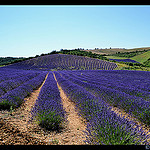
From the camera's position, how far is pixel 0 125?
259 centimetres

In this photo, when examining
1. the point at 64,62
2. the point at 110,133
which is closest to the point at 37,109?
the point at 110,133

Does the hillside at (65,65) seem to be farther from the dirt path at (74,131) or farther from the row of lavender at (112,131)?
the row of lavender at (112,131)

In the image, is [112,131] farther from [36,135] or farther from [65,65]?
[65,65]

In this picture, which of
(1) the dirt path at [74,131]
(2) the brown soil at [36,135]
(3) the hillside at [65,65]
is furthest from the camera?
(3) the hillside at [65,65]

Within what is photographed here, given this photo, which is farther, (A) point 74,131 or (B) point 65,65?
(B) point 65,65

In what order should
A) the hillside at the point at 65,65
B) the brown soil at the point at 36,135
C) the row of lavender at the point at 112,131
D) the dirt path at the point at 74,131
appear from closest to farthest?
the row of lavender at the point at 112,131 < the brown soil at the point at 36,135 < the dirt path at the point at 74,131 < the hillside at the point at 65,65

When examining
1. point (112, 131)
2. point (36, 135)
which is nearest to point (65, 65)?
point (36, 135)

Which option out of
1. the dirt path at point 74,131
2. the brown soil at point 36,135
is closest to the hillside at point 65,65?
the dirt path at point 74,131

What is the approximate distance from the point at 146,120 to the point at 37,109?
2.87 m

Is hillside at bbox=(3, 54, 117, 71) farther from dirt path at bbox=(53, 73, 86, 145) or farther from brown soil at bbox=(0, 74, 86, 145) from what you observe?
brown soil at bbox=(0, 74, 86, 145)

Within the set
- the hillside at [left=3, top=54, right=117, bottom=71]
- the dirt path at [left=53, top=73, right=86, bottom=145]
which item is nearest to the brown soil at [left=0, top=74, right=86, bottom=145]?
the dirt path at [left=53, top=73, right=86, bottom=145]

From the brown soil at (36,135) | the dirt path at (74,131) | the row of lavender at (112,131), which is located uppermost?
the row of lavender at (112,131)
